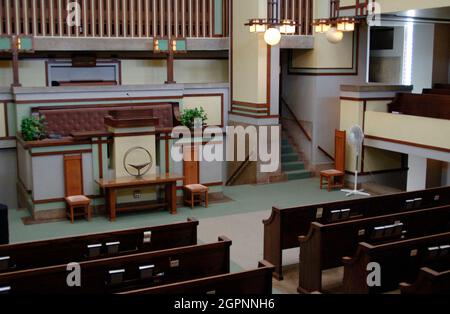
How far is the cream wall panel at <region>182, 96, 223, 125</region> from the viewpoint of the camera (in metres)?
13.5

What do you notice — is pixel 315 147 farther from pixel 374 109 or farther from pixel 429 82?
pixel 429 82

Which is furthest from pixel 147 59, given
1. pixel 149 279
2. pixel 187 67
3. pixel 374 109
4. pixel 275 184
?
pixel 149 279

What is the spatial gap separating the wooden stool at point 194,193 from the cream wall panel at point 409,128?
395 centimetres

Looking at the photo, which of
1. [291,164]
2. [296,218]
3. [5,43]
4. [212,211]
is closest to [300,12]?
[291,164]

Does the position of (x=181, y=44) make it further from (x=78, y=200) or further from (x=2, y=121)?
(x=78, y=200)

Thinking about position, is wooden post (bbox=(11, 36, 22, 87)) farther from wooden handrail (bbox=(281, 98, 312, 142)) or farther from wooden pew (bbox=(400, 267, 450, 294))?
wooden pew (bbox=(400, 267, 450, 294))

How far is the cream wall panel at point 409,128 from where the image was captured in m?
10.6

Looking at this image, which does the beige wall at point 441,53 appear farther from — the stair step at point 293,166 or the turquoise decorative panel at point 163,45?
the turquoise decorative panel at point 163,45

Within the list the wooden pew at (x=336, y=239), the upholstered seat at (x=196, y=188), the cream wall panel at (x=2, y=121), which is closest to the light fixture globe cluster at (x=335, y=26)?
the upholstered seat at (x=196, y=188)

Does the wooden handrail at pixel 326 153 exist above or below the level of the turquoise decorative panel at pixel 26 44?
below

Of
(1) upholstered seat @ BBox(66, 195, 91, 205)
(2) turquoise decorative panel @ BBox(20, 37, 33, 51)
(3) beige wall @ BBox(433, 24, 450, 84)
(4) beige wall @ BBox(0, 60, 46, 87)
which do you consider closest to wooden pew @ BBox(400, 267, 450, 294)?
(1) upholstered seat @ BBox(66, 195, 91, 205)

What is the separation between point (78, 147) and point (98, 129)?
2.31m

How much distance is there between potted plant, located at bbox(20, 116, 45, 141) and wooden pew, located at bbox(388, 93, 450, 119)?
7128 mm

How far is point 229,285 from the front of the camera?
5.02 meters
